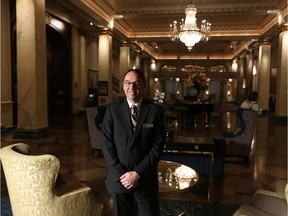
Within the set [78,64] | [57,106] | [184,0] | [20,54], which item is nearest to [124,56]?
[78,64]

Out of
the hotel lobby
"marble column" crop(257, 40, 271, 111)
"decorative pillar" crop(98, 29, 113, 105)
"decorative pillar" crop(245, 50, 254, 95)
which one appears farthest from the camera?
"decorative pillar" crop(245, 50, 254, 95)

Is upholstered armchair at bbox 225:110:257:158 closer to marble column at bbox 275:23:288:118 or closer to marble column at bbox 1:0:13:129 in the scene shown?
marble column at bbox 1:0:13:129

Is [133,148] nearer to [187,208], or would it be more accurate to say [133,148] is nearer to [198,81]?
[187,208]

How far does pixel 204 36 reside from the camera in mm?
9234

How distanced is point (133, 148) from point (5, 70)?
738cm

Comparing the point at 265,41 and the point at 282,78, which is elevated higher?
the point at 265,41

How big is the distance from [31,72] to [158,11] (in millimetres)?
5542

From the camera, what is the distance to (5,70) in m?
8.05

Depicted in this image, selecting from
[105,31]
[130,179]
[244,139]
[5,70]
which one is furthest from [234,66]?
[130,179]

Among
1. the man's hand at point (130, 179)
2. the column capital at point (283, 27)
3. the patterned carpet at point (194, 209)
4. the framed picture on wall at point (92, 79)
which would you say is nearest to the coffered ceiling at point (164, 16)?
the column capital at point (283, 27)

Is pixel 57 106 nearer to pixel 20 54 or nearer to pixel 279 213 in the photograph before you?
pixel 20 54

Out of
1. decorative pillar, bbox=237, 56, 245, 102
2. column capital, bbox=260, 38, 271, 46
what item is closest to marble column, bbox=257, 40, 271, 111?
column capital, bbox=260, 38, 271, 46

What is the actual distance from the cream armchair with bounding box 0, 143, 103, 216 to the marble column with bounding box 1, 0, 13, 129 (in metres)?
6.36

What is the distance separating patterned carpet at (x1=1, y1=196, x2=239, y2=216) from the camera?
3.10 m
